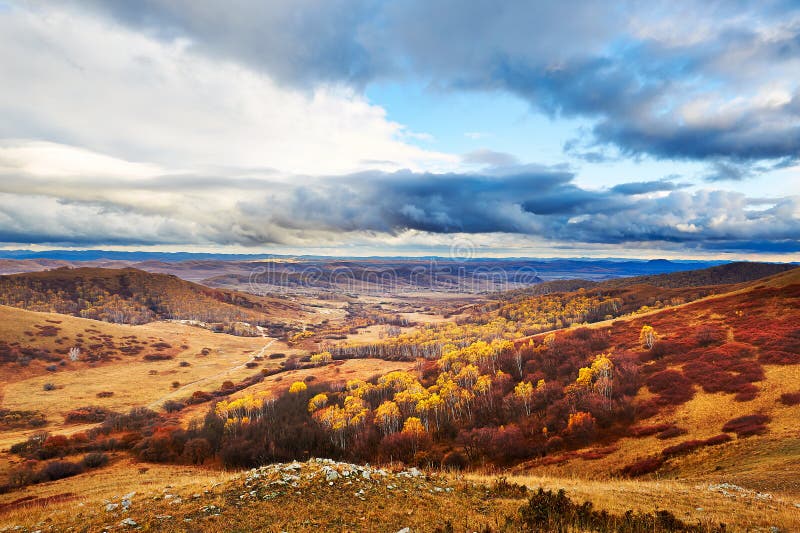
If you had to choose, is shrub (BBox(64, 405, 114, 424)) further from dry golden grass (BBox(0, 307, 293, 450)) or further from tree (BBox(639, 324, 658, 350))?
tree (BBox(639, 324, 658, 350))

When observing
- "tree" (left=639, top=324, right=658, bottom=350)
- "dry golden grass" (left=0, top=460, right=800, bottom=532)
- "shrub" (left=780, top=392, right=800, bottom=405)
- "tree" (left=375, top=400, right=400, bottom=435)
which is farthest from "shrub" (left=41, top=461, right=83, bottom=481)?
"tree" (left=639, top=324, right=658, bottom=350)

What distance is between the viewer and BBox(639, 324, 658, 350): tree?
263 ft

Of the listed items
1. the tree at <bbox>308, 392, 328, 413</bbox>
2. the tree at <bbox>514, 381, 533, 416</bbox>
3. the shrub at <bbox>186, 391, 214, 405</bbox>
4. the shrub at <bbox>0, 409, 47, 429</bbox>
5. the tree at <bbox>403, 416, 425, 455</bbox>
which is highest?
the tree at <bbox>514, 381, 533, 416</bbox>

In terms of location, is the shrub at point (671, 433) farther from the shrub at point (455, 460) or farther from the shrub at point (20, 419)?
the shrub at point (20, 419)

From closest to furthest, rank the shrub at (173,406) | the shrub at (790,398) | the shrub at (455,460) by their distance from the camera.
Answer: the shrub at (790,398), the shrub at (455,460), the shrub at (173,406)

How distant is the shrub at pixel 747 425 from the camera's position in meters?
36.4

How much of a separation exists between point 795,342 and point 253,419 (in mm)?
108482

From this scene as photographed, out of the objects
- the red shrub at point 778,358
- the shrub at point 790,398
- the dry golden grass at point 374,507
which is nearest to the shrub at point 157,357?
the dry golden grass at point 374,507

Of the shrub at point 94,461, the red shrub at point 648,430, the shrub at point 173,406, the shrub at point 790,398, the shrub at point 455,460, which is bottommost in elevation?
the shrub at point 173,406

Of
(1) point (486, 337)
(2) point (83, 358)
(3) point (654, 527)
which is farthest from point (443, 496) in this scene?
(2) point (83, 358)

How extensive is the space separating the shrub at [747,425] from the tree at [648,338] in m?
40.5

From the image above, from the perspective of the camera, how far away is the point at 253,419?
8888 cm

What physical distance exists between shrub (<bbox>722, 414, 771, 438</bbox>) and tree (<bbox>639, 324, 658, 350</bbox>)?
40528 millimetres

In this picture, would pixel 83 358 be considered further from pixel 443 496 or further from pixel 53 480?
pixel 443 496
